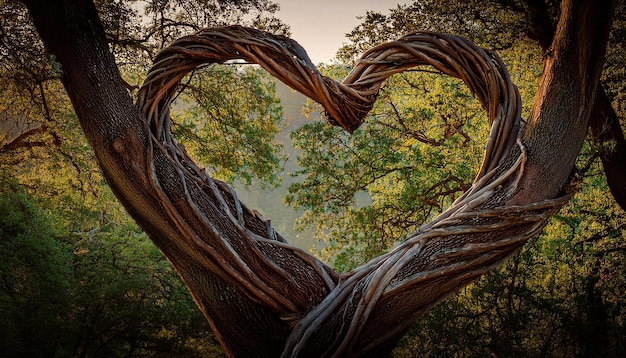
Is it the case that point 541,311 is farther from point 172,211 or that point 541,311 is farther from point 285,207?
point 285,207

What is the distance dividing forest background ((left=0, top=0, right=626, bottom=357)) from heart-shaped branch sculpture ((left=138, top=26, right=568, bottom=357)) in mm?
1172

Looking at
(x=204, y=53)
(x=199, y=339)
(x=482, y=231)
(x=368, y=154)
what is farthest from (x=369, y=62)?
(x=368, y=154)

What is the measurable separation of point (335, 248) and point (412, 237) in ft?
14.2

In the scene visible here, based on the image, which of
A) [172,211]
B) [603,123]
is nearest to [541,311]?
[603,123]

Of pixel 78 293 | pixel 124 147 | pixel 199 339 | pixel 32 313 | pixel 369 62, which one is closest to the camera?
pixel 124 147

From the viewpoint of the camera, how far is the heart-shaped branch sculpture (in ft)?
3.92

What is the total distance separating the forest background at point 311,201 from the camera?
3096mm

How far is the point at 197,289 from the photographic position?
1367 mm

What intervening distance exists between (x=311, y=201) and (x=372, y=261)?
393cm

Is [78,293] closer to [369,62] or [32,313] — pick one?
[32,313]

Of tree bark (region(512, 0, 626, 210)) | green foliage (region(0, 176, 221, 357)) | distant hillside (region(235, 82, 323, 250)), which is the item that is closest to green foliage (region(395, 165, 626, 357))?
tree bark (region(512, 0, 626, 210))

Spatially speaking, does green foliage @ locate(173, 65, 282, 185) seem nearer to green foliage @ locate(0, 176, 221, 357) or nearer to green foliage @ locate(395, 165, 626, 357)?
green foliage @ locate(0, 176, 221, 357)

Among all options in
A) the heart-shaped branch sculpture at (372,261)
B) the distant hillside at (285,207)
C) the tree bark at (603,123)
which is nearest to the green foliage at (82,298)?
the heart-shaped branch sculpture at (372,261)

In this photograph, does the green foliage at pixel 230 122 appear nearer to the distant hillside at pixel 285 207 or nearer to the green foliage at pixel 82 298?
the green foliage at pixel 82 298
